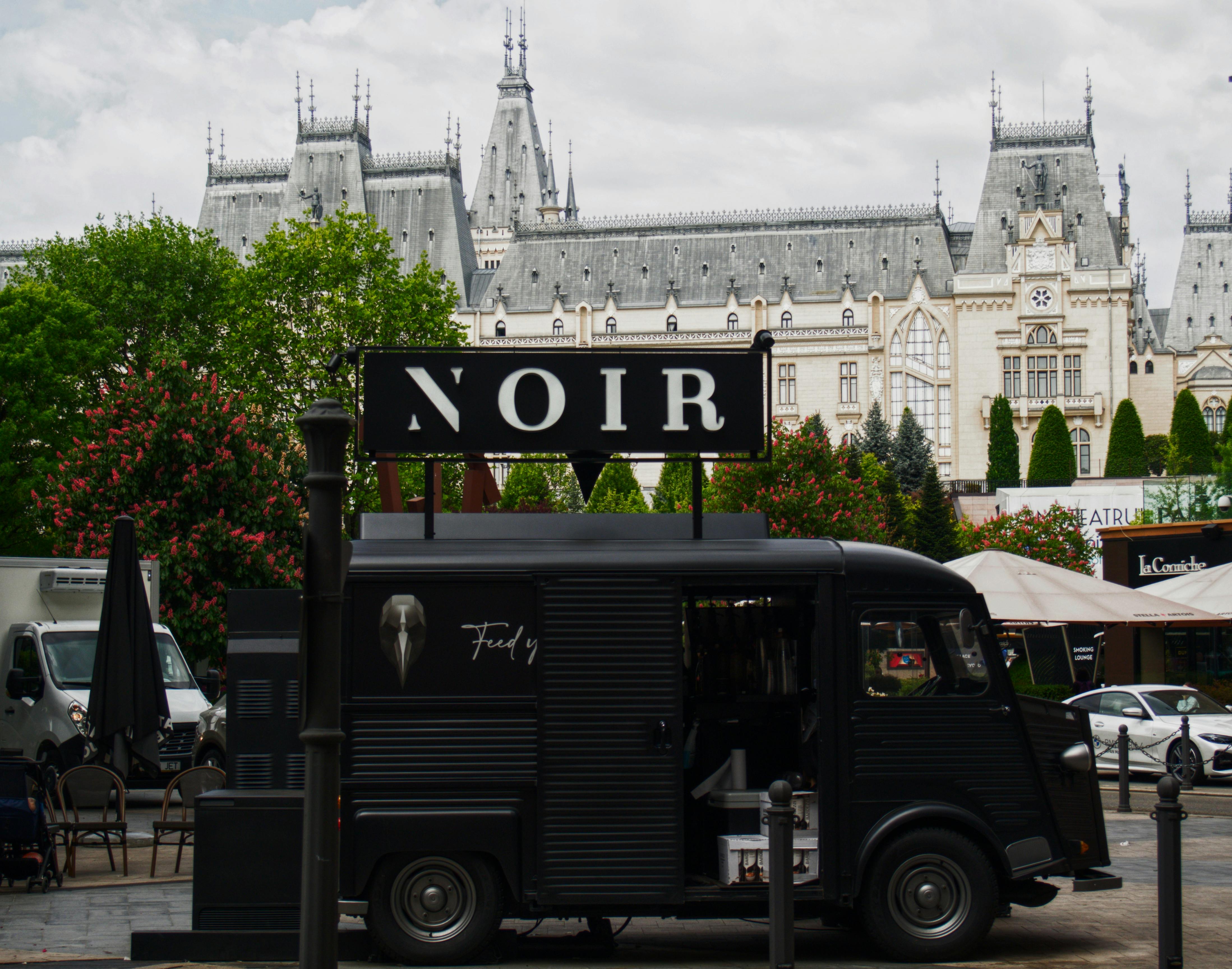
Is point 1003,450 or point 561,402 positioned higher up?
point 1003,450

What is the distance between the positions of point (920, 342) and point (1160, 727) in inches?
3349

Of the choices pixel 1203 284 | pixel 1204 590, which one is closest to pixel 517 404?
pixel 1204 590

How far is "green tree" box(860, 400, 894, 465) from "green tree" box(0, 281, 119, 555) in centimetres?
5291

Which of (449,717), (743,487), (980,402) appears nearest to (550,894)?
(449,717)

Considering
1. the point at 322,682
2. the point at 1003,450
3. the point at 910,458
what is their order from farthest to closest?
the point at 1003,450 → the point at 910,458 → the point at 322,682

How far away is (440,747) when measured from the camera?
26.9 feet

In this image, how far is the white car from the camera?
20.4 metres

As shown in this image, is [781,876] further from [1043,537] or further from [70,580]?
[1043,537]

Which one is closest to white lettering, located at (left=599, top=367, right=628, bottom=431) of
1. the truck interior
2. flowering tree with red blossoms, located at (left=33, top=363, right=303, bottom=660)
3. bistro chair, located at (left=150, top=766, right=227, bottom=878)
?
the truck interior

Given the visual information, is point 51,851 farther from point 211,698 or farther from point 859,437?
point 859,437

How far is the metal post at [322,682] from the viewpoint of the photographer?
5531 millimetres

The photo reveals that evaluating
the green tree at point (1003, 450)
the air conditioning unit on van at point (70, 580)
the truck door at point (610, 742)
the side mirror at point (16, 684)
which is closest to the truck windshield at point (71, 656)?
the side mirror at point (16, 684)

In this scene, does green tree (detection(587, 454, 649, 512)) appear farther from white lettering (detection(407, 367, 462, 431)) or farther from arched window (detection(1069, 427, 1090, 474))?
white lettering (detection(407, 367, 462, 431))

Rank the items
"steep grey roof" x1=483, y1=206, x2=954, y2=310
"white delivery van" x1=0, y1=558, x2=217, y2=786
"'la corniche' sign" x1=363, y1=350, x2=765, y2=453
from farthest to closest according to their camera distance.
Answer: "steep grey roof" x1=483, y1=206, x2=954, y2=310
"white delivery van" x1=0, y1=558, x2=217, y2=786
"'la corniche' sign" x1=363, y1=350, x2=765, y2=453
